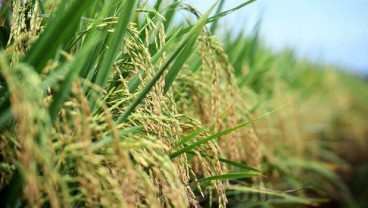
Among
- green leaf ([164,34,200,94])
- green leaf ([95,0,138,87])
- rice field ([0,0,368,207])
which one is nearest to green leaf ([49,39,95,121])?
rice field ([0,0,368,207])

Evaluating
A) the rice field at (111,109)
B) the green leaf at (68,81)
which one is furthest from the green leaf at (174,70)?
the green leaf at (68,81)

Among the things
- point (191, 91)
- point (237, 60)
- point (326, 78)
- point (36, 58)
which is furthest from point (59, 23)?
point (326, 78)

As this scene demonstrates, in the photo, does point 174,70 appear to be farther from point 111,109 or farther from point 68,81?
point 68,81

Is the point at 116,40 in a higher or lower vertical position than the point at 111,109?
higher

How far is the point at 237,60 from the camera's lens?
3084mm

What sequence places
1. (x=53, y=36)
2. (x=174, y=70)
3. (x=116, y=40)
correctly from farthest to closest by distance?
1. (x=174, y=70)
2. (x=116, y=40)
3. (x=53, y=36)

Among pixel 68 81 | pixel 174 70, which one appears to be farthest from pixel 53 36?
pixel 174 70

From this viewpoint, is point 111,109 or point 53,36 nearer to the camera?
point 53,36

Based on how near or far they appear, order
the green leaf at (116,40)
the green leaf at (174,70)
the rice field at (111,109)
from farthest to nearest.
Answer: the green leaf at (174,70) < the green leaf at (116,40) < the rice field at (111,109)

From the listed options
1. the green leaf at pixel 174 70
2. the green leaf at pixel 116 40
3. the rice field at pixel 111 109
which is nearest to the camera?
the rice field at pixel 111 109

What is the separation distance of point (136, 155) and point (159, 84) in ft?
0.84

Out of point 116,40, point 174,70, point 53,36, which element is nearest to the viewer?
point 53,36

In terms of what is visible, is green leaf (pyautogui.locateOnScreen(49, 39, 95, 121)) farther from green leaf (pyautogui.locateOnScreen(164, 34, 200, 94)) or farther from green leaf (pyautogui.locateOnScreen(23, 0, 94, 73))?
green leaf (pyautogui.locateOnScreen(164, 34, 200, 94))

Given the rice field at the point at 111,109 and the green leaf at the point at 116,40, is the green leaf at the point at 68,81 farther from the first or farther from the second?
the green leaf at the point at 116,40
